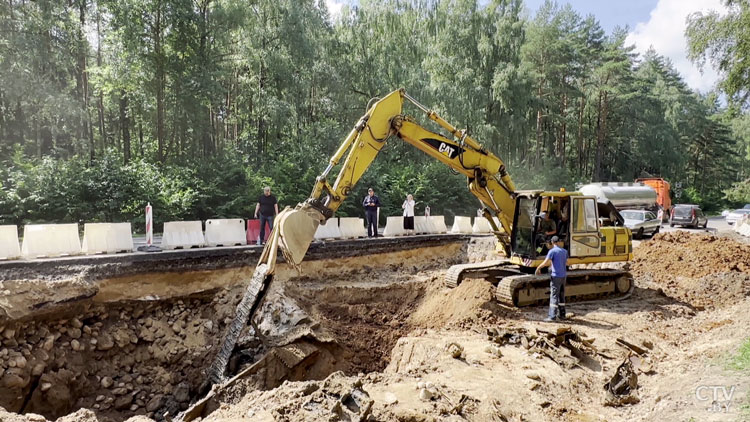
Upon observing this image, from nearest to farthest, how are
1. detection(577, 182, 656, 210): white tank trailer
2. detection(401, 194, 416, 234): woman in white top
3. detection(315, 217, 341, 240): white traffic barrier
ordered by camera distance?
1. detection(315, 217, 341, 240): white traffic barrier
2. detection(401, 194, 416, 234): woman in white top
3. detection(577, 182, 656, 210): white tank trailer

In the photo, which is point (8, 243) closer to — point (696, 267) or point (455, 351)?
point (455, 351)

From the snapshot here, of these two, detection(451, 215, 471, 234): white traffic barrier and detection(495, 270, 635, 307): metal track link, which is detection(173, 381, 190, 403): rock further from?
detection(451, 215, 471, 234): white traffic barrier

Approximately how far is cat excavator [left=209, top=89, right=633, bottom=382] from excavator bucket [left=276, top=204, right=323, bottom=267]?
0.69 meters

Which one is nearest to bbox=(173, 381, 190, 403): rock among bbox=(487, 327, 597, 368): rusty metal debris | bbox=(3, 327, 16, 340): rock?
bbox=(3, 327, 16, 340): rock

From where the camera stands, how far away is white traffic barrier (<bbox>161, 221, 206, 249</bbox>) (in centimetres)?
1015

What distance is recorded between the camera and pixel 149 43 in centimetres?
1836

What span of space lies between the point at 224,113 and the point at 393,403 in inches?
980

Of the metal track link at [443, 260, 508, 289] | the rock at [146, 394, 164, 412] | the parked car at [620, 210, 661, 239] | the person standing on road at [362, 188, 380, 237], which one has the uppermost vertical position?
the person standing on road at [362, 188, 380, 237]

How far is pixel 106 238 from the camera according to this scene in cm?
895

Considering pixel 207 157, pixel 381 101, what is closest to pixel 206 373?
pixel 381 101

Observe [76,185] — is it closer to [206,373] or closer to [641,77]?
[206,373]

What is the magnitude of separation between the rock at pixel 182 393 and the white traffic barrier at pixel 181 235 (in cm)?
401

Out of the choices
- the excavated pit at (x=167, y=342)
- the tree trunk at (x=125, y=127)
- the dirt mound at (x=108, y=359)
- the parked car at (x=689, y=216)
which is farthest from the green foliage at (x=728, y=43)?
the tree trunk at (x=125, y=127)

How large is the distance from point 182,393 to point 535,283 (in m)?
6.51
